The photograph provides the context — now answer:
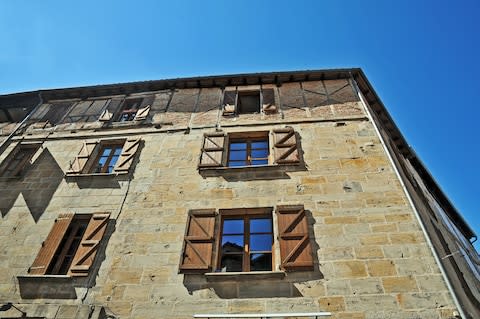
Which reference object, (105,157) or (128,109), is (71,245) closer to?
(105,157)

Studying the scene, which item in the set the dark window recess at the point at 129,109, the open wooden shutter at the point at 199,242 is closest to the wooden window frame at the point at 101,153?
the dark window recess at the point at 129,109

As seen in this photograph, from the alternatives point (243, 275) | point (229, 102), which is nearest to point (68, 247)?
point (243, 275)

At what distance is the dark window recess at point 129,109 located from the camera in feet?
32.0

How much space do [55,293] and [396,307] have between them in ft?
17.8

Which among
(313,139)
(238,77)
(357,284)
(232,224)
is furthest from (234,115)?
(357,284)

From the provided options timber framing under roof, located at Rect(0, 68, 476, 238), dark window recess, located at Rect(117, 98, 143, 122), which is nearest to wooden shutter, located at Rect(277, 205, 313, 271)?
timber framing under roof, located at Rect(0, 68, 476, 238)

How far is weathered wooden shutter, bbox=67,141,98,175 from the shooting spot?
762cm

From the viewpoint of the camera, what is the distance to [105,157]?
8.39 meters

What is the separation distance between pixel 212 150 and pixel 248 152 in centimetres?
91

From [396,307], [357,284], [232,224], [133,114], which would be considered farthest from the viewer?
[133,114]

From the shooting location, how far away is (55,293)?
17.5ft

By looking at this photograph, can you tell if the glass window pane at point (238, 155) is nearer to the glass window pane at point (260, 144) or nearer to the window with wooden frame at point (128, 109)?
the glass window pane at point (260, 144)

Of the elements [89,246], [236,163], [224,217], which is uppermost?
[236,163]

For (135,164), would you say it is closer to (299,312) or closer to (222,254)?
(222,254)
